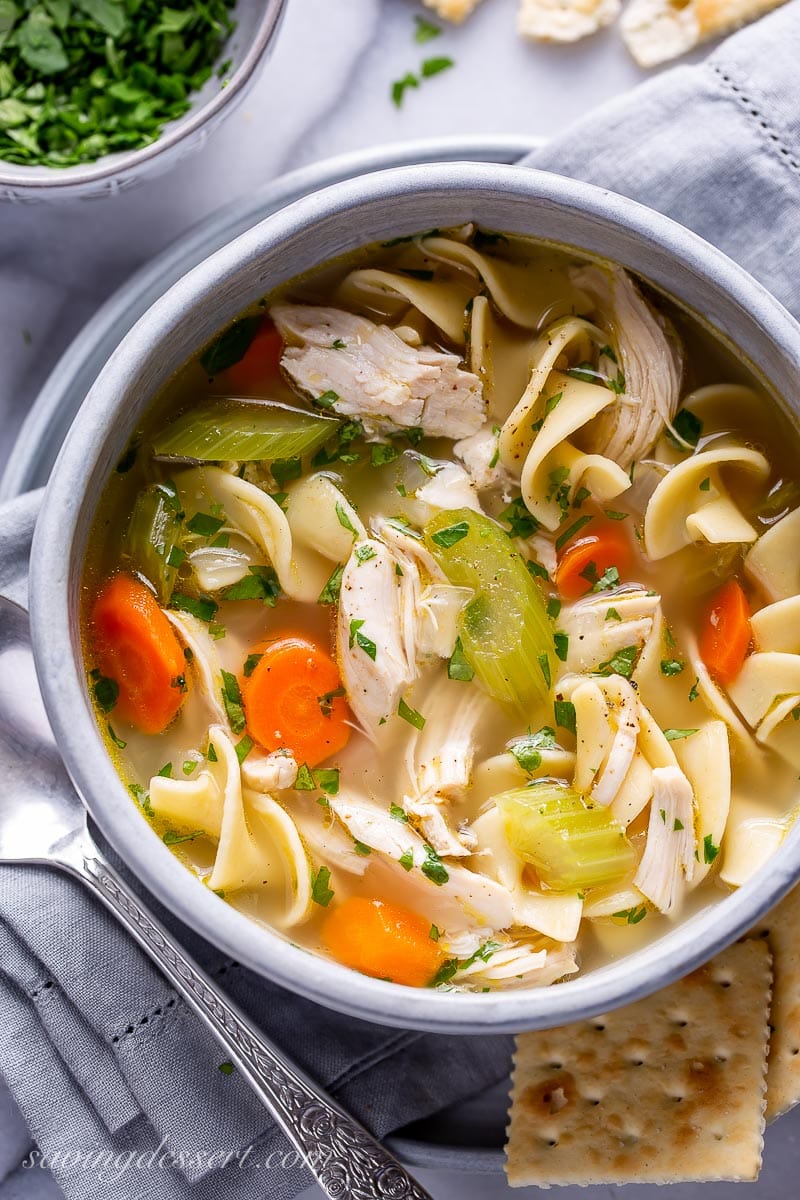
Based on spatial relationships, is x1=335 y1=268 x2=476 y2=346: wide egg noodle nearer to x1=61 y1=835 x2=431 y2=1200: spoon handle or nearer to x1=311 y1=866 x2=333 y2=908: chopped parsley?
x1=311 y1=866 x2=333 y2=908: chopped parsley

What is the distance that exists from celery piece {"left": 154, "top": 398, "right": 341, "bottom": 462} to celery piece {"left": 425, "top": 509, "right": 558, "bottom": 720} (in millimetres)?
386

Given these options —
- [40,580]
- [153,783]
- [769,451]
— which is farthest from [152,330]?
[769,451]

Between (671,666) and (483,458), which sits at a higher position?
(483,458)

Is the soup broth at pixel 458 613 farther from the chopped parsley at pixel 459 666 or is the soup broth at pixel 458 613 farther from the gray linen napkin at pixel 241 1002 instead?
the gray linen napkin at pixel 241 1002

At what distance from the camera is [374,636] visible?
297 centimetres

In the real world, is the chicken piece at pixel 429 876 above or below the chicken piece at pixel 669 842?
below

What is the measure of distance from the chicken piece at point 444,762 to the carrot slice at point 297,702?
0.68ft

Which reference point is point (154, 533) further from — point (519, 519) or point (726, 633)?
point (726, 633)

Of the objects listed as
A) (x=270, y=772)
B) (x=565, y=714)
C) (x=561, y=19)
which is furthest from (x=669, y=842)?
(x=561, y=19)

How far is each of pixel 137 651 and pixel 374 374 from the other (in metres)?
0.89

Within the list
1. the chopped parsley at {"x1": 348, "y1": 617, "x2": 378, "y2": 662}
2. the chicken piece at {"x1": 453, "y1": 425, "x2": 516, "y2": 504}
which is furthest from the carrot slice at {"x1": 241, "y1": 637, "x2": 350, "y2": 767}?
the chicken piece at {"x1": 453, "y1": 425, "x2": 516, "y2": 504}

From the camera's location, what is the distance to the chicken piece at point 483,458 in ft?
9.80

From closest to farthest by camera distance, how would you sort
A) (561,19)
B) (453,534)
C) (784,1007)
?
(453,534), (784,1007), (561,19)

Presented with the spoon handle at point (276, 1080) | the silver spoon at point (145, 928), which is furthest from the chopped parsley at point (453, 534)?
the spoon handle at point (276, 1080)
